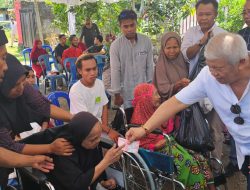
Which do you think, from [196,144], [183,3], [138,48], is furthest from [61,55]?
[196,144]

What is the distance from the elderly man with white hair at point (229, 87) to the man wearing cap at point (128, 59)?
145cm

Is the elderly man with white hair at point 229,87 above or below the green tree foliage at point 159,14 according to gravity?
below

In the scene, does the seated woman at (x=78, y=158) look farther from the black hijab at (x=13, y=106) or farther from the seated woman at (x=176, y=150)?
the seated woman at (x=176, y=150)

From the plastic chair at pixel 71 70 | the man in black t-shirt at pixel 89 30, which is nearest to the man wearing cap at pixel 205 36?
the plastic chair at pixel 71 70

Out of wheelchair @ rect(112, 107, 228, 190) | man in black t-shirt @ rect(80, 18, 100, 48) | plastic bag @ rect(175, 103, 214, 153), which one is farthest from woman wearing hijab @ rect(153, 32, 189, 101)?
man in black t-shirt @ rect(80, 18, 100, 48)

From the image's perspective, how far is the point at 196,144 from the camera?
2570 millimetres

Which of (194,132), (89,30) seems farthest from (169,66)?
(89,30)

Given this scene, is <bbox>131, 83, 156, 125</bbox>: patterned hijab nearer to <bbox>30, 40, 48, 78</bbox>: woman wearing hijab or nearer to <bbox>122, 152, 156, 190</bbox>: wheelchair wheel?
<bbox>122, 152, 156, 190</bbox>: wheelchair wheel

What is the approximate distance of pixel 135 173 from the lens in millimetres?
2516

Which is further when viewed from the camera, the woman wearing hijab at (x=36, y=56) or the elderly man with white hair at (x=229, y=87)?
the woman wearing hijab at (x=36, y=56)

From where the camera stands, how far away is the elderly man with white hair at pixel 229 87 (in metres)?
1.55

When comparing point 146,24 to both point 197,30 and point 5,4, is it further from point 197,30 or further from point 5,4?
point 5,4

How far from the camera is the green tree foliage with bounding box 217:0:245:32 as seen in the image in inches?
288

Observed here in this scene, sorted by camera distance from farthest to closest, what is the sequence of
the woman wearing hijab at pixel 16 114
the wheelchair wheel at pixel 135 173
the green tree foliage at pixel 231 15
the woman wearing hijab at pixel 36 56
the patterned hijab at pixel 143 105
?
the green tree foliage at pixel 231 15
the woman wearing hijab at pixel 36 56
the patterned hijab at pixel 143 105
the wheelchair wheel at pixel 135 173
the woman wearing hijab at pixel 16 114
